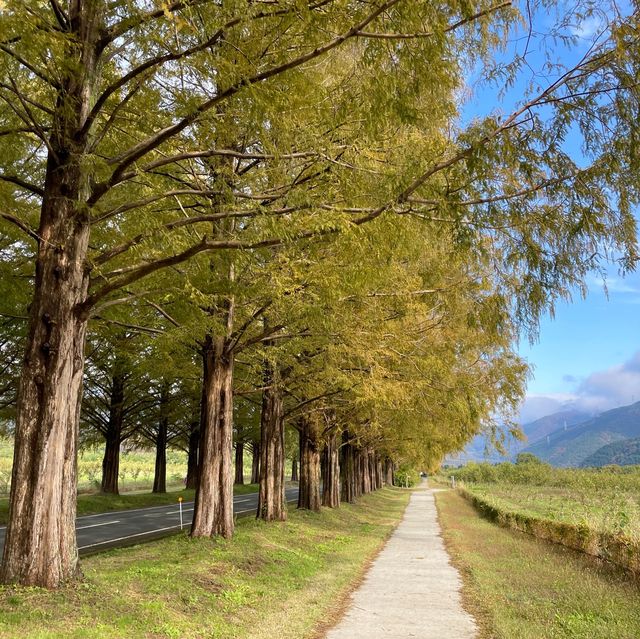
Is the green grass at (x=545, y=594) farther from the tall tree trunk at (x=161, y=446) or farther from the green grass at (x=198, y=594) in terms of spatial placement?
the tall tree trunk at (x=161, y=446)

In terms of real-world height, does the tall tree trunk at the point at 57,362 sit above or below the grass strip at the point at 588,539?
above

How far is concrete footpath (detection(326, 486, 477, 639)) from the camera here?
7012mm

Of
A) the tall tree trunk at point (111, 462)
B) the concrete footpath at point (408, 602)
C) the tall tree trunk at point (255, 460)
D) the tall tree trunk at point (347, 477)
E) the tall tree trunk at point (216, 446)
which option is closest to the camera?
the concrete footpath at point (408, 602)

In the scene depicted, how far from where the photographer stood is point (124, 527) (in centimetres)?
1948

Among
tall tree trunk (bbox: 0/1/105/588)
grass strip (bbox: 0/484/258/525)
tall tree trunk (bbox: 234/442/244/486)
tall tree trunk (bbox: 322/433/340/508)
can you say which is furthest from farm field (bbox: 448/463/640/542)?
tall tree trunk (bbox: 234/442/244/486)

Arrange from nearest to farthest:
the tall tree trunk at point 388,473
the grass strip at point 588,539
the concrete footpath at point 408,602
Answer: the concrete footpath at point 408,602 < the grass strip at point 588,539 < the tall tree trunk at point 388,473

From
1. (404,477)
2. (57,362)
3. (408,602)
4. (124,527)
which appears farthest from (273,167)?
(404,477)

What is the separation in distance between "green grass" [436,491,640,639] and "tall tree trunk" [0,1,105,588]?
201 inches

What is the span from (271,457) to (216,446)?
4602mm

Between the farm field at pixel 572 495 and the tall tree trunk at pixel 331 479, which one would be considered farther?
the tall tree trunk at pixel 331 479

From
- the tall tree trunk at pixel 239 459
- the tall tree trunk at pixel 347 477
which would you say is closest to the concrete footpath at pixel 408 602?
the tall tree trunk at pixel 347 477

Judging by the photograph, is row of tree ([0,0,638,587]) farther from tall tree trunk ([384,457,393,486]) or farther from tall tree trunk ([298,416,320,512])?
tall tree trunk ([384,457,393,486])

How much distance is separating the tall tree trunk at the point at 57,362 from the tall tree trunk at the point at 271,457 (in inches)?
381

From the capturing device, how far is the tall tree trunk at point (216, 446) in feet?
40.8
